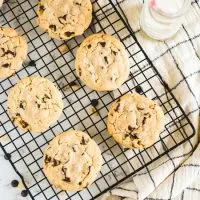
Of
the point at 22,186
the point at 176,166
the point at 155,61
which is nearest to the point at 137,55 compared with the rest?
the point at 155,61

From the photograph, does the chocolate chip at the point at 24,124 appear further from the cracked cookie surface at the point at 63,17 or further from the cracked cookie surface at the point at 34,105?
the cracked cookie surface at the point at 63,17

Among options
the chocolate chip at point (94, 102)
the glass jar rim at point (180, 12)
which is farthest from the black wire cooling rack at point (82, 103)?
the glass jar rim at point (180, 12)

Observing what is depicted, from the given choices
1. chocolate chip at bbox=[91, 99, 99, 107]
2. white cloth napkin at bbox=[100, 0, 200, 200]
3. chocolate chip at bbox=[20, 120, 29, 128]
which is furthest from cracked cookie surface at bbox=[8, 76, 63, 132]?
white cloth napkin at bbox=[100, 0, 200, 200]

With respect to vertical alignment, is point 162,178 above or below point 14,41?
below

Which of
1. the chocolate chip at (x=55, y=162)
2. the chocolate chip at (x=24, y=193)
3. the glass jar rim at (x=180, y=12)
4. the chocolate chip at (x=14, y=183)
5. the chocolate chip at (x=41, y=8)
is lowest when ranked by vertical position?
the chocolate chip at (x=24, y=193)

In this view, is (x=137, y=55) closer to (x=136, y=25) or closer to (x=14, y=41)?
(x=136, y=25)

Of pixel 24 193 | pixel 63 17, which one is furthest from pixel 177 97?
pixel 24 193
